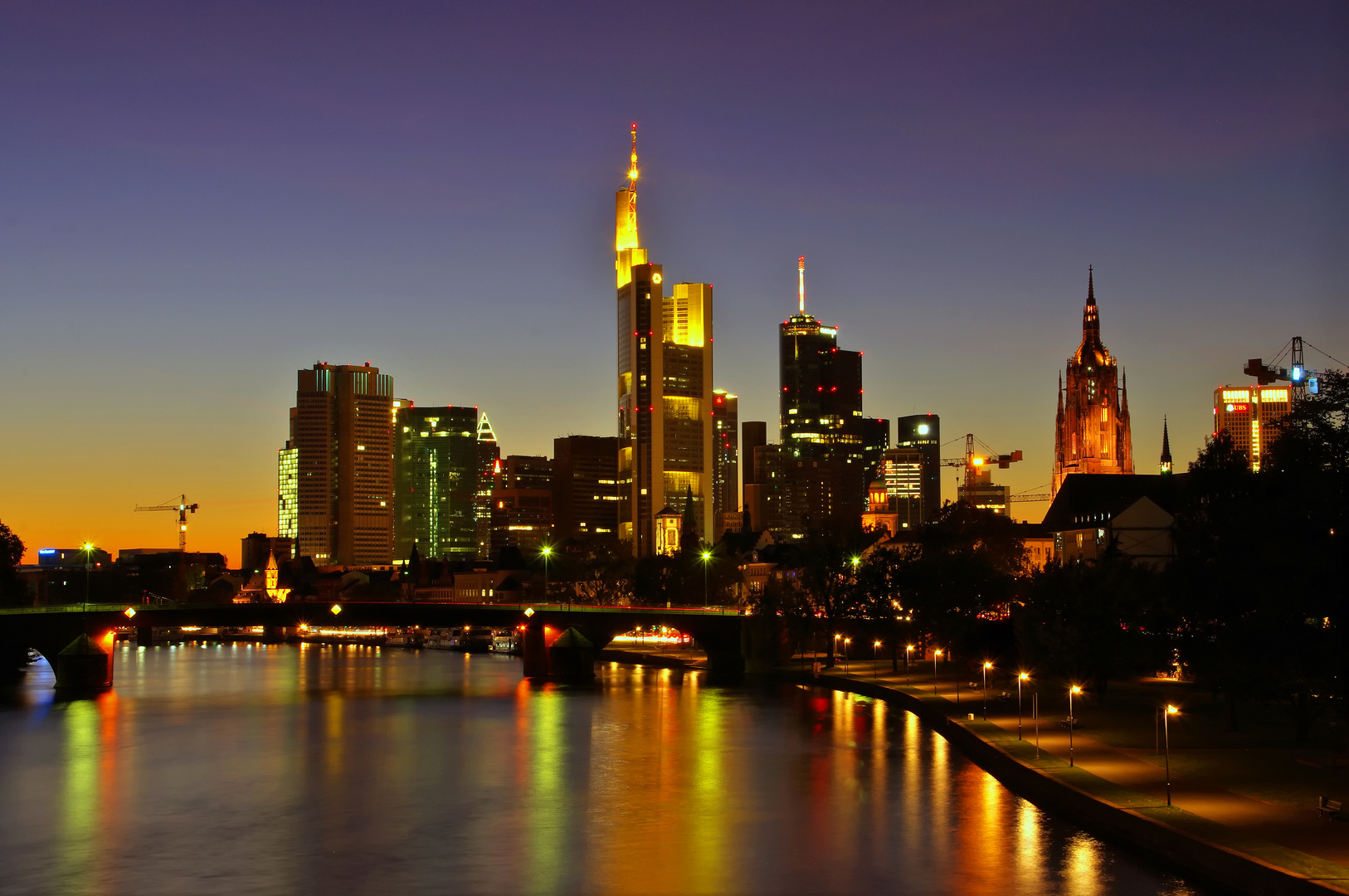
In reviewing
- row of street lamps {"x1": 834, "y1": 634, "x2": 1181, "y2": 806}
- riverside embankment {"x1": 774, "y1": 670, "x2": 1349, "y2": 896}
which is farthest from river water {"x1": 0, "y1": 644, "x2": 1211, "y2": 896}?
row of street lamps {"x1": 834, "y1": 634, "x2": 1181, "y2": 806}

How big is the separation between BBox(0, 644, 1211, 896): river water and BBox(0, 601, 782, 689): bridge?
13888 millimetres

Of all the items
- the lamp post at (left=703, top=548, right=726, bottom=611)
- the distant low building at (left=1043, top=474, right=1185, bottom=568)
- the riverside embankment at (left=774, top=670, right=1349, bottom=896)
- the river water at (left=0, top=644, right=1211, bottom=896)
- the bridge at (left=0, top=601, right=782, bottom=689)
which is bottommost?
the river water at (left=0, top=644, right=1211, bottom=896)

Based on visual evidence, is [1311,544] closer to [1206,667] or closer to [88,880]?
[1206,667]

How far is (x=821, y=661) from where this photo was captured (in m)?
131

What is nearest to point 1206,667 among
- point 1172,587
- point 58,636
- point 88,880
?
point 1172,587

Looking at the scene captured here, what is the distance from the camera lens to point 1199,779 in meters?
51.9

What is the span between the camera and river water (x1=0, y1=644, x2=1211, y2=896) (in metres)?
48.4

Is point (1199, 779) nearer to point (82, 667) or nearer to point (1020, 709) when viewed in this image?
point (1020, 709)

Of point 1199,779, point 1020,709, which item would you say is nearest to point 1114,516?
point 1020,709

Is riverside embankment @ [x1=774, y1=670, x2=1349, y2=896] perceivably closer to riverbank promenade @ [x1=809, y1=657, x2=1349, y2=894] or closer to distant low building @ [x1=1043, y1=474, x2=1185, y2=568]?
riverbank promenade @ [x1=809, y1=657, x2=1349, y2=894]

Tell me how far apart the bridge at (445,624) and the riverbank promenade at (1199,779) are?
52.4 meters

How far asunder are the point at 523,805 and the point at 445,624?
83102mm

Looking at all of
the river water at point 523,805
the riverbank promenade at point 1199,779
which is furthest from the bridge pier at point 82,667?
the riverbank promenade at point 1199,779

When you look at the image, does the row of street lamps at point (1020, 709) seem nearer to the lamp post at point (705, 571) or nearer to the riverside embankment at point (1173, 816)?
the riverside embankment at point (1173, 816)
